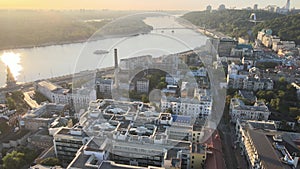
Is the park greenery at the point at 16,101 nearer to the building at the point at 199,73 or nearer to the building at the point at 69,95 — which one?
the building at the point at 69,95

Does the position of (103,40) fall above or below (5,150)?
above

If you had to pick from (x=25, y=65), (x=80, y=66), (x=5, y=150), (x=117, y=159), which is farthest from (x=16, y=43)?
(x=117, y=159)

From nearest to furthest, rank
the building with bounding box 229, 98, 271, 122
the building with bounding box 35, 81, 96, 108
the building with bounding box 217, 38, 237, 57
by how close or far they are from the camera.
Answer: the building with bounding box 229, 98, 271, 122
the building with bounding box 35, 81, 96, 108
the building with bounding box 217, 38, 237, 57

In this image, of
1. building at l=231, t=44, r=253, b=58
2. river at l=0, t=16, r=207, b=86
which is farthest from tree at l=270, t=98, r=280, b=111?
river at l=0, t=16, r=207, b=86

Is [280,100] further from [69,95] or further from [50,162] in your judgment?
[50,162]

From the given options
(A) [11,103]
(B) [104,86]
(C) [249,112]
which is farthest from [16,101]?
(C) [249,112]

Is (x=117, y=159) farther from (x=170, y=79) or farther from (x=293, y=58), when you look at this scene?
(x=293, y=58)

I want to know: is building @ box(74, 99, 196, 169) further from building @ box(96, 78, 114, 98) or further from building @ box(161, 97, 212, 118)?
building @ box(96, 78, 114, 98)

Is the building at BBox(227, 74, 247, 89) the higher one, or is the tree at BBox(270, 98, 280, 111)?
the building at BBox(227, 74, 247, 89)
